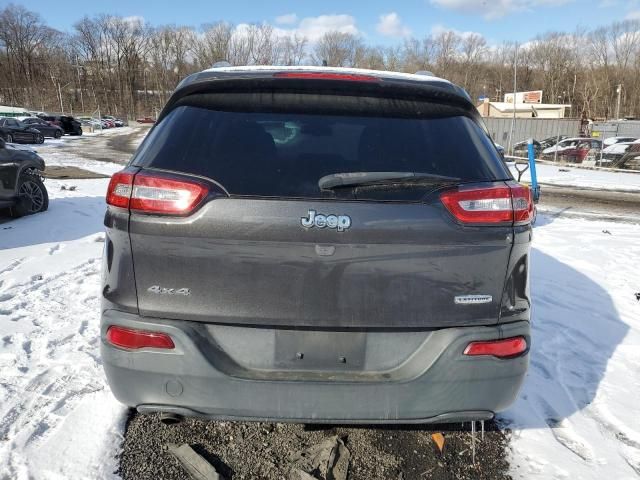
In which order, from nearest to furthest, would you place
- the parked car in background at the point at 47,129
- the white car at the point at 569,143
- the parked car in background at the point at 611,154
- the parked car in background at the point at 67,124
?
the parked car in background at the point at 611,154 → the white car at the point at 569,143 → the parked car in background at the point at 47,129 → the parked car in background at the point at 67,124

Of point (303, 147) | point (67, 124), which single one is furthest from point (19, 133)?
point (303, 147)

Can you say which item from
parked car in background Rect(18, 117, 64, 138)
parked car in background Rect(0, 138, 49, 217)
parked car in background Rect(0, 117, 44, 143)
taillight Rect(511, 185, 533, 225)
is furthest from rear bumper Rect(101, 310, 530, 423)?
parked car in background Rect(18, 117, 64, 138)

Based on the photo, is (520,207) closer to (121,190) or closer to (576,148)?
(121,190)

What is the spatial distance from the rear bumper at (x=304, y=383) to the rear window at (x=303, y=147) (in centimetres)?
64

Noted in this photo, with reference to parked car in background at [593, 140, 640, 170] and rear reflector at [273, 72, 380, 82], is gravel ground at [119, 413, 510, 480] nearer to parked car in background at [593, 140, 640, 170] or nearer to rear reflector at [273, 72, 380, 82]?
rear reflector at [273, 72, 380, 82]

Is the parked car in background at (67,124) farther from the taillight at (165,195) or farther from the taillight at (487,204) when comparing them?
the taillight at (487,204)

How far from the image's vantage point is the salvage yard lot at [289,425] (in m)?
2.42

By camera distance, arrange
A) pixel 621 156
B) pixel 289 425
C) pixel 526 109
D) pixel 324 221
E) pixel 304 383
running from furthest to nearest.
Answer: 1. pixel 526 109
2. pixel 621 156
3. pixel 289 425
4. pixel 304 383
5. pixel 324 221

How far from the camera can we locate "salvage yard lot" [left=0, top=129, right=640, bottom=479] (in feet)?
7.93

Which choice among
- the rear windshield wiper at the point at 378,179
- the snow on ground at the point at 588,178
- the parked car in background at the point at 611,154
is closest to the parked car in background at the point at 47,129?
the snow on ground at the point at 588,178

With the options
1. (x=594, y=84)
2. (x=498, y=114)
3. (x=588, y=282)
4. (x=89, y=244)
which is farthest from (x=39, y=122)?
(x=594, y=84)

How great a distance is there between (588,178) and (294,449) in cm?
1974

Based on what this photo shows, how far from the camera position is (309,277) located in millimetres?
1936

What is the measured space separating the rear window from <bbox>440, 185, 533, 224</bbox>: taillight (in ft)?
0.30
